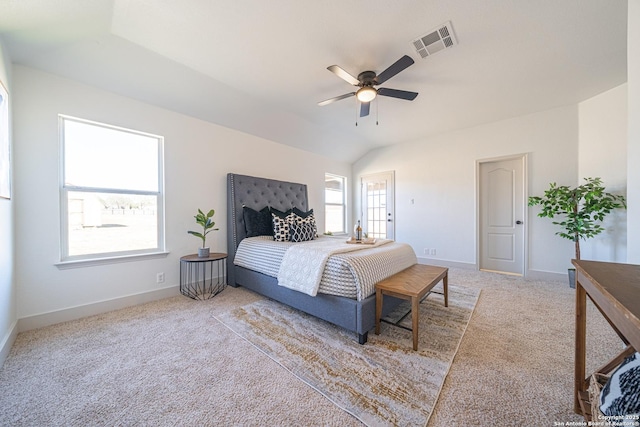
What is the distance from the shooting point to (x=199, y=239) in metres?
3.21

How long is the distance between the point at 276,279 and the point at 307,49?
96.5 inches

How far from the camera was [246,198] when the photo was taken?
359 centimetres

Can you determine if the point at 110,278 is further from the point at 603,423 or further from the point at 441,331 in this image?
the point at 603,423

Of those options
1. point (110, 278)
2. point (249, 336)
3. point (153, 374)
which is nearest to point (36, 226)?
point (110, 278)

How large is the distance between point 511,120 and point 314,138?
343 cm

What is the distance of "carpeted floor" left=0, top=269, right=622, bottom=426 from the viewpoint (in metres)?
1.21

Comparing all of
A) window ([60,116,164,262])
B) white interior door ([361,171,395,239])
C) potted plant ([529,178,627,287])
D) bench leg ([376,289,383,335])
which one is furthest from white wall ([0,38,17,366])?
potted plant ([529,178,627,287])

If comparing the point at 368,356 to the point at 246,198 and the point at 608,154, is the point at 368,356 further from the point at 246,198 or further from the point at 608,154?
the point at 608,154

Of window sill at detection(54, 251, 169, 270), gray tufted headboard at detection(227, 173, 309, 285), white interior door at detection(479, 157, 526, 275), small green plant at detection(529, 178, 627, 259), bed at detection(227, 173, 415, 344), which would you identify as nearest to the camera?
bed at detection(227, 173, 415, 344)

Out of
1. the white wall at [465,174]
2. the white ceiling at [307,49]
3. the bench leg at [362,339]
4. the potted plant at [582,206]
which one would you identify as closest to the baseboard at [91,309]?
the white ceiling at [307,49]

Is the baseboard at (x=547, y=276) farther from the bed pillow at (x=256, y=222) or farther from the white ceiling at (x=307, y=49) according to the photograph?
the bed pillow at (x=256, y=222)

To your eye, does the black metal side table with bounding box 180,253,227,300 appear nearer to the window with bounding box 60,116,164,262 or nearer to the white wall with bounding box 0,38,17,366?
the window with bounding box 60,116,164,262

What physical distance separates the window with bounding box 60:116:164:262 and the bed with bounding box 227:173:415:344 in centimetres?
91

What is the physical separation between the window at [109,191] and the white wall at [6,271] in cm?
42
